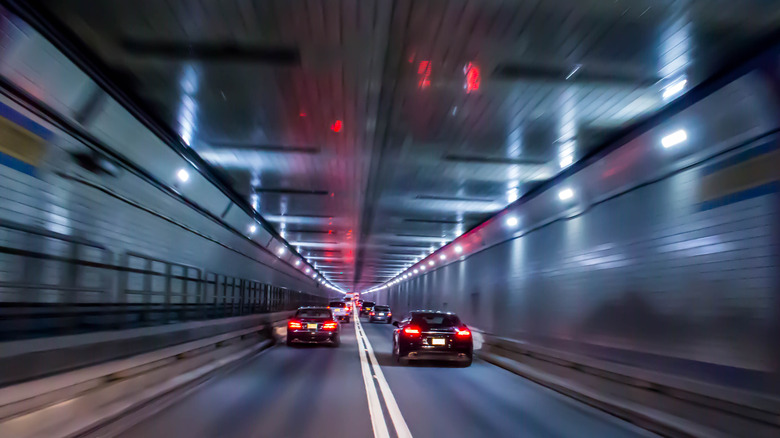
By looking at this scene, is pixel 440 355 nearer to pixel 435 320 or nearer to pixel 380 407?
pixel 435 320

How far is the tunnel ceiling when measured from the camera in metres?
7.18

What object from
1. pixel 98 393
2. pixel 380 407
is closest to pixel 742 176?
pixel 380 407

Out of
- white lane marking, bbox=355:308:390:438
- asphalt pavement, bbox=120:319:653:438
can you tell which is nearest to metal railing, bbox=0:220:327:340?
asphalt pavement, bbox=120:319:653:438

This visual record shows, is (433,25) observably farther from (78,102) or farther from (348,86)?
(78,102)

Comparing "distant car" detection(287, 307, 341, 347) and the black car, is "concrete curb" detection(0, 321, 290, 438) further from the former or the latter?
"distant car" detection(287, 307, 341, 347)

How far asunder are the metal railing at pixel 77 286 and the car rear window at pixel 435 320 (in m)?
6.84

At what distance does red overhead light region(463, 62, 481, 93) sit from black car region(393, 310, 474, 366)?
8281 millimetres

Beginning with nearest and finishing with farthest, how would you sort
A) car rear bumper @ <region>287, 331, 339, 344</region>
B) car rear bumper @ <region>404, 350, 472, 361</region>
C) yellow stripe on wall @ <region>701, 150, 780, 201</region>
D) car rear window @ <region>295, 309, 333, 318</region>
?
yellow stripe on wall @ <region>701, 150, 780, 201</region> < car rear bumper @ <region>404, 350, 472, 361</region> < car rear bumper @ <region>287, 331, 339, 344</region> < car rear window @ <region>295, 309, 333, 318</region>

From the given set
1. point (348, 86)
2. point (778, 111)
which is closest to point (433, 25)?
point (348, 86)

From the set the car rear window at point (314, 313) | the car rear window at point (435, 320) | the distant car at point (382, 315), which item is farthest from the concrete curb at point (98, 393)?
the distant car at point (382, 315)

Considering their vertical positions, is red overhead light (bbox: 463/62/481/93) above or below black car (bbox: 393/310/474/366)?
above

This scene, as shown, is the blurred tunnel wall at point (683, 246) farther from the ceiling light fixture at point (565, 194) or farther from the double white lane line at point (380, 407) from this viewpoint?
the double white lane line at point (380, 407)

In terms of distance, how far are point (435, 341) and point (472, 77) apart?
8.81 m

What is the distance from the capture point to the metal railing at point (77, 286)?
26.2 feet
